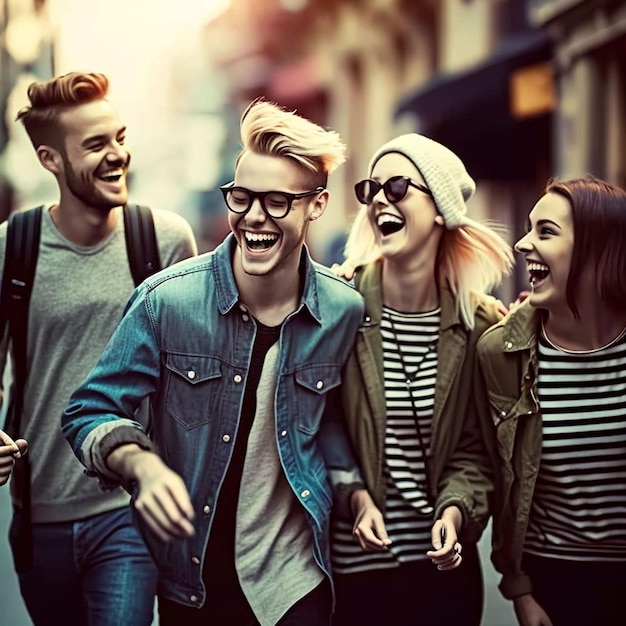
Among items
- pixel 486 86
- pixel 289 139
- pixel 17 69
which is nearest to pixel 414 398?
pixel 289 139

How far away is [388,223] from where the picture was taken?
14.0ft

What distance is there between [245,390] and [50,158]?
132 centimetres

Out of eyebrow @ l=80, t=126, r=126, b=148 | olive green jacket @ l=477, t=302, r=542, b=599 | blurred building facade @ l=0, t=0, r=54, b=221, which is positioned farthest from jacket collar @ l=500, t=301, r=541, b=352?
blurred building facade @ l=0, t=0, r=54, b=221

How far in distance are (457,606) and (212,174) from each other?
72.5 meters

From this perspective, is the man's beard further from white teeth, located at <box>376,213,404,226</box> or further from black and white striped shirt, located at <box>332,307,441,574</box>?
black and white striped shirt, located at <box>332,307,441,574</box>

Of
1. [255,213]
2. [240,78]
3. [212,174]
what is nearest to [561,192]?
[255,213]

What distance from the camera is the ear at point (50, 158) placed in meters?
4.60

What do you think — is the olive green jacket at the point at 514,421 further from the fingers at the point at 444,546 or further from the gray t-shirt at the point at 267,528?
the gray t-shirt at the point at 267,528

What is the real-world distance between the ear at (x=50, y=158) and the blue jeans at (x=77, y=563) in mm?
1244

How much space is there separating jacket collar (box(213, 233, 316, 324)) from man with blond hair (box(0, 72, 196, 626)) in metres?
0.68

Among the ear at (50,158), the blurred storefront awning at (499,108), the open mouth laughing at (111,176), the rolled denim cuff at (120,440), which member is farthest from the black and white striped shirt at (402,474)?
the blurred storefront awning at (499,108)

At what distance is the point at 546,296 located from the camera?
407 centimetres

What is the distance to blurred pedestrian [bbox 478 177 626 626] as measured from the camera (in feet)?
13.3

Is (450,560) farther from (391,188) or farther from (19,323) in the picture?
(19,323)
